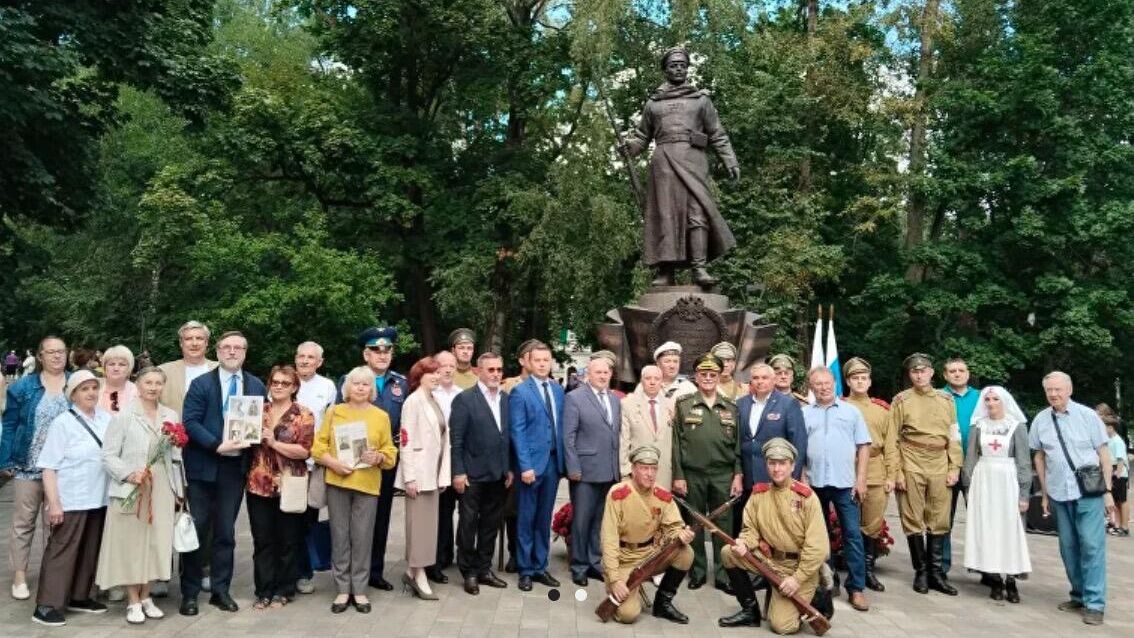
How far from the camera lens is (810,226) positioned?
2316cm

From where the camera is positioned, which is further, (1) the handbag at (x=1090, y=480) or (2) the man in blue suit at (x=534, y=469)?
(2) the man in blue suit at (x=534, y=469)

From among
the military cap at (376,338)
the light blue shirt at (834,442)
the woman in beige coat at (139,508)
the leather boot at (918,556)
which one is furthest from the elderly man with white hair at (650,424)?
the woman in beige coat at (139,508)

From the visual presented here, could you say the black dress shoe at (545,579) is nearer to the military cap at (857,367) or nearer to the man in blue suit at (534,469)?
the man in blue suit at (534,469)

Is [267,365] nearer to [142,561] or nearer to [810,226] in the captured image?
[810,226]

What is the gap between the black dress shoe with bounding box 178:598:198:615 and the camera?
20.5 ft

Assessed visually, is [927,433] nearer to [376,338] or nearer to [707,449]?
[707,449]

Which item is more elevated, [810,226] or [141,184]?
[141,184]

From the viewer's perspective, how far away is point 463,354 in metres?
7.86

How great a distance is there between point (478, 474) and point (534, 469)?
1.46ft

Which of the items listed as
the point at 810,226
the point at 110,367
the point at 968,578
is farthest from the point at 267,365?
the point at 968,578

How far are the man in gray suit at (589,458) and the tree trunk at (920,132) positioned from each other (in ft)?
58.1

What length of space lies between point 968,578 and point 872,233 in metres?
19.4

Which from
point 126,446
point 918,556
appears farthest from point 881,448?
point 126,446

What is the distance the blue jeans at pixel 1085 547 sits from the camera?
688cm
